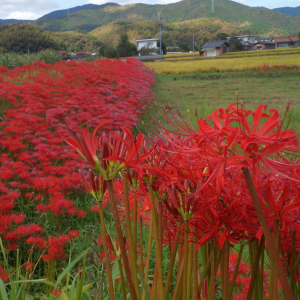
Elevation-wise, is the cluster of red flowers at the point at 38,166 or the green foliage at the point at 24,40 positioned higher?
the green foliage at the point at 24,40

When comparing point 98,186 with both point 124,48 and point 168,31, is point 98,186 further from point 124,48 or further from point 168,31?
point 168,31

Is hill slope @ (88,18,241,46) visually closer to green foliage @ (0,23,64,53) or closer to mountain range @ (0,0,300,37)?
mountain range @ (0,0,300,37)

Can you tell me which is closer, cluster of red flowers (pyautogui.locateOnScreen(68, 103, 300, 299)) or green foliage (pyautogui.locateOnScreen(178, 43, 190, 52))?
cluster of red flowers (pyautogui.locateOnScreen(68, 103, 300, 299))

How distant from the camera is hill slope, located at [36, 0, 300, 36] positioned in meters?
130

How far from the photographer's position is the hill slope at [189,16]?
130000 millimetres

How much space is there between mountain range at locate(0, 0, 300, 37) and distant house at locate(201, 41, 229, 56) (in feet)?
259

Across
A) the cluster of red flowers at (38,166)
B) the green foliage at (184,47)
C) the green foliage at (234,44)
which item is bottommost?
the cluster of red flowers at (38,166)

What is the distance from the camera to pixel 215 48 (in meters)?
59.6

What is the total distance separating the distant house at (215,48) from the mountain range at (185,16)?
3106 inches

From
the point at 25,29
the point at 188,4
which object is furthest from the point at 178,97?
the point at 188,4

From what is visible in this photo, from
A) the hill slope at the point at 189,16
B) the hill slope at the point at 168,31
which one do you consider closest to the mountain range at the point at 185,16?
the hill slope at the point at 189,16

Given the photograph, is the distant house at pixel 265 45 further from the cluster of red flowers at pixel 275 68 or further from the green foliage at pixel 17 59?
the green foliage at pixel 17 59

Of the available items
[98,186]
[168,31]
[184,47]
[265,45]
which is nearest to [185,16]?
[168,31]

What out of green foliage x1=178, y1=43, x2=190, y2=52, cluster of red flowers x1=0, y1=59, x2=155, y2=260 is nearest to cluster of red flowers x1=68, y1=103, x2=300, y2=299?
cluster of red flowers x1=0, y1=59, x2=155, y2=260
